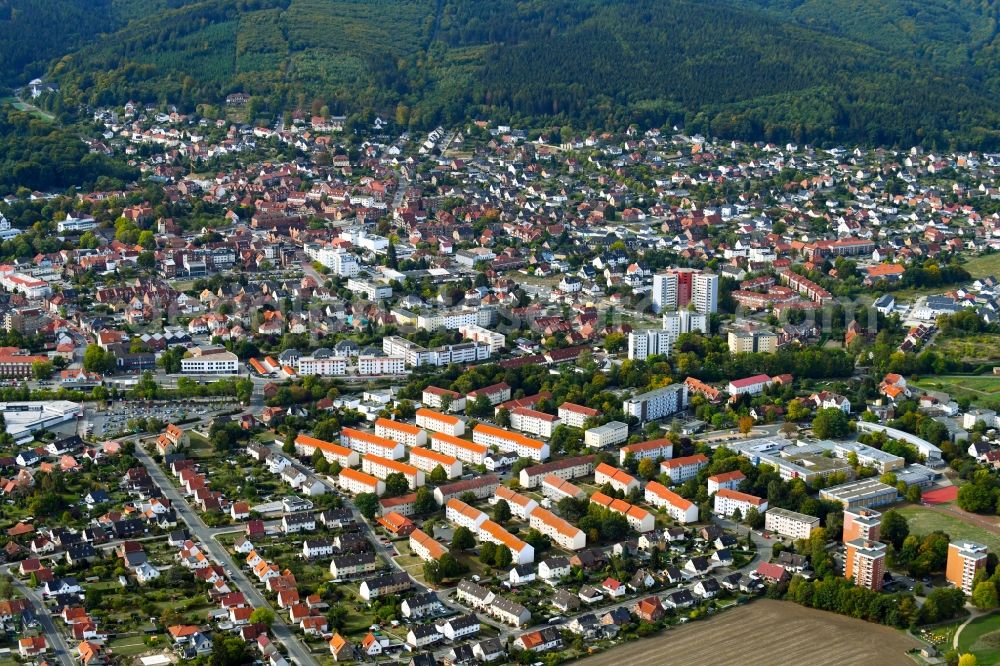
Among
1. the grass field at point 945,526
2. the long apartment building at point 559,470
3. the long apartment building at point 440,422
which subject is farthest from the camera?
the long apartment building at point 440,422

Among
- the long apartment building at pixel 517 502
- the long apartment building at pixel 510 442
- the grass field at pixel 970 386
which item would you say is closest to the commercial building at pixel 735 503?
the long apartment building at pixel 517 502

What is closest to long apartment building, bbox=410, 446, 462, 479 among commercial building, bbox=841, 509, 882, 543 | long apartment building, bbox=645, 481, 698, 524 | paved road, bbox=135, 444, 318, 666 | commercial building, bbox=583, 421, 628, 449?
commercial building, bbox=583, 421, 628, 449

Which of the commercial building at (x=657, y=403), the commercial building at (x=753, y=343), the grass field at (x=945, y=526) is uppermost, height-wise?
the commercial building at (x=753, y=343)

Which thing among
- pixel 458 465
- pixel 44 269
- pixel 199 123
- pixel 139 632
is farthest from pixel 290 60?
pixel 139 632

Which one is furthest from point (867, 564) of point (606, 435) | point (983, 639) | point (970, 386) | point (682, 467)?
point (970, 386)

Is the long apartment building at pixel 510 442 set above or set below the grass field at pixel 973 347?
below

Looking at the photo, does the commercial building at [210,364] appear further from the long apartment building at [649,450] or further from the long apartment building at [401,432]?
the long apartment building at [649,450]

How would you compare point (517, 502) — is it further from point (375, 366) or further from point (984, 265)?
point (984, 265)
